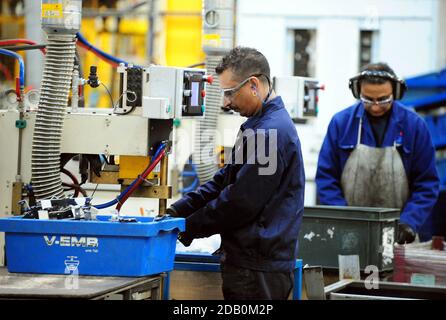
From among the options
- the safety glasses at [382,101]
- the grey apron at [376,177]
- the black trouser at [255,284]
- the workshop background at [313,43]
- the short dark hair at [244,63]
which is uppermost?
the workshop background at [313,43]

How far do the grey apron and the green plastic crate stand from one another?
52 centimetres

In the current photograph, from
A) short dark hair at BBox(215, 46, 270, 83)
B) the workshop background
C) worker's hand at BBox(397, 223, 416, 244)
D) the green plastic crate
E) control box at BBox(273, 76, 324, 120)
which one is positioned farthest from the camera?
the workshop background

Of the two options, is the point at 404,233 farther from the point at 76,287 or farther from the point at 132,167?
the point at 76,287

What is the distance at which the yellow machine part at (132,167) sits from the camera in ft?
13.6

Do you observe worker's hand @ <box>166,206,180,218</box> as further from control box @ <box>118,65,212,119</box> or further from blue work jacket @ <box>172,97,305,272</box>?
control box @ <box>118,65,212,119</box>

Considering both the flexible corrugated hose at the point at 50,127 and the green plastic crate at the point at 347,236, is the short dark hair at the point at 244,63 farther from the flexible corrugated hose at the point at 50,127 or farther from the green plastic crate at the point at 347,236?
the green plastic crate at the point at 347,236

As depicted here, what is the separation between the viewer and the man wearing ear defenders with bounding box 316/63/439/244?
17.1ft

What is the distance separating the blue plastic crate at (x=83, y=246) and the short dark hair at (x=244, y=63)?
682mm

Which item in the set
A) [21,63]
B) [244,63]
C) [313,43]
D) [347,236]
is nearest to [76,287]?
[244,63]

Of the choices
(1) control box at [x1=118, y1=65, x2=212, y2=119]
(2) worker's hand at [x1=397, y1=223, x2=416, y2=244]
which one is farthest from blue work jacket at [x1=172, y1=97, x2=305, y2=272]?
(2) worker's hand at [x1=397, y1=223, x2=416, y2=244]

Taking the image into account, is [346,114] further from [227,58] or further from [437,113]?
[437,113]

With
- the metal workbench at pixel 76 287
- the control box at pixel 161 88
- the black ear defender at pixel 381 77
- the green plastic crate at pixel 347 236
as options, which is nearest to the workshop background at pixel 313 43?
the black ear defender at pixel 381 77

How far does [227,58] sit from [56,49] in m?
0.85

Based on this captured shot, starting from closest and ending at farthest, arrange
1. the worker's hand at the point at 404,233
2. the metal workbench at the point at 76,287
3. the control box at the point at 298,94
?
the metal workbench at the point at 76,287 < the worker's hand at the point at 404,233 < the control box at the point at 298,94
